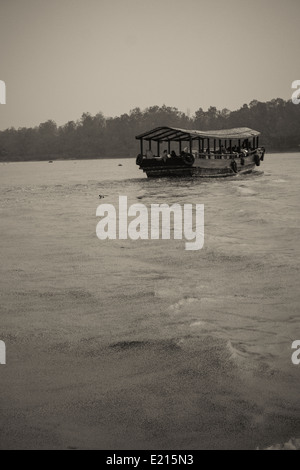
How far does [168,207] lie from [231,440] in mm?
13429

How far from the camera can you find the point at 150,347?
151 inches

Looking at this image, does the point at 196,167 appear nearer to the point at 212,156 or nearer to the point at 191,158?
the point at 191,158

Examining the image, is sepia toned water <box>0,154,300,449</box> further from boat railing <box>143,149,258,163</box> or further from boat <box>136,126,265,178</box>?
boat railing <box>143,149,258,163</box>

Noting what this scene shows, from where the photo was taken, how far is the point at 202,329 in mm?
4242

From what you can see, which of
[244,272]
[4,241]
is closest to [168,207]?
[4,241]

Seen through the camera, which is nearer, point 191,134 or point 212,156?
point 191,134

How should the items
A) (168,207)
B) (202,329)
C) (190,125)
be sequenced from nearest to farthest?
→ 1. (202,329)
2. (168,207)
3. (190,125)

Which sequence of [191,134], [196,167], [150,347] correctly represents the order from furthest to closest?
[196,167] < [191,134] < [150,347]

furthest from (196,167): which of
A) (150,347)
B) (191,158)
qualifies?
(150,347)

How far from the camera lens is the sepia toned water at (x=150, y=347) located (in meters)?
2.64

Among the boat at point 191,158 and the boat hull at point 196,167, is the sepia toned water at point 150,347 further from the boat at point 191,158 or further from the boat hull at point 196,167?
the boat hull at point 196,167
